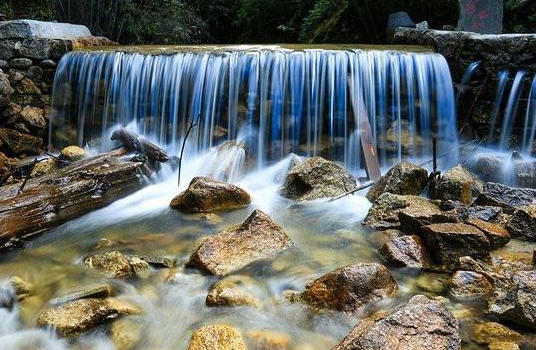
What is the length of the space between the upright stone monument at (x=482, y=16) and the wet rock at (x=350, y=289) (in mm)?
7575

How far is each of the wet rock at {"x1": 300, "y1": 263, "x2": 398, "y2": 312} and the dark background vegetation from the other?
31.3 ft

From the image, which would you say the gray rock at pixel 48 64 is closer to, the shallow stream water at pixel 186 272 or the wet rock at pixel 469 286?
the shallow stream water at pixel 186 272

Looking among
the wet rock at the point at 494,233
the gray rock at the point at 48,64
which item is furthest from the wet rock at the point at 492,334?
the gray rock at the point at 48,64

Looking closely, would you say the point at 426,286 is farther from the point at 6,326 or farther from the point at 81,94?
the point at 81,94

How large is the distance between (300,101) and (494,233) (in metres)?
3.96

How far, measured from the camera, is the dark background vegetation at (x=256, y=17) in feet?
36.6

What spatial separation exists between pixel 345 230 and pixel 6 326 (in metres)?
3.07

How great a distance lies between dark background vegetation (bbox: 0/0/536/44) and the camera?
11148 mm

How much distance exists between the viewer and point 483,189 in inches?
216

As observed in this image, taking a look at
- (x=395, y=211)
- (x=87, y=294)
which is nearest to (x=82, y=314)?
(x=87, y=294)

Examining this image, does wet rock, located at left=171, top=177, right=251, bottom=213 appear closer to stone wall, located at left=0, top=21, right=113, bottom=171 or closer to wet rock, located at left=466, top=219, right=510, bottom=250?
wet rock, located at left=466, top=219, right=510, bottom=250

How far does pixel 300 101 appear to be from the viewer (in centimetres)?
738

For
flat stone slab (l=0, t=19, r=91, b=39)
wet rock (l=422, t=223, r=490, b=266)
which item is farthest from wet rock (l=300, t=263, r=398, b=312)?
flat stone slab (l=0, t=19, r=91, b=39)

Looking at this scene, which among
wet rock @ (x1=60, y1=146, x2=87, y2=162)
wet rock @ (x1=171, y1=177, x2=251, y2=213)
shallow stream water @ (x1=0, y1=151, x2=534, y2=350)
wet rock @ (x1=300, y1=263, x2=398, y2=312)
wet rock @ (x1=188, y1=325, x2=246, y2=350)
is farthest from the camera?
wet rock @ (x1=60, y1=146, x2=87, y2=162)
